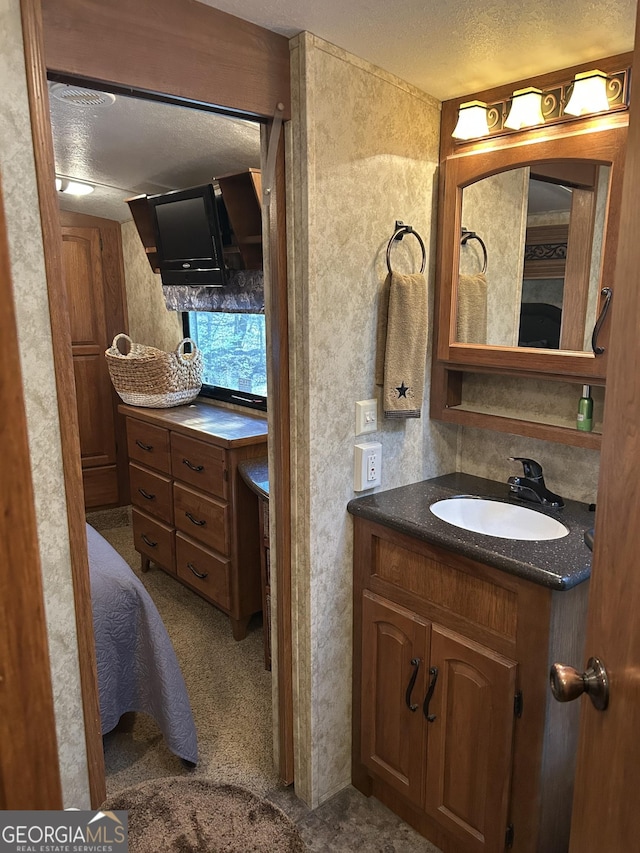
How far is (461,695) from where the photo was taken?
5.32 ft

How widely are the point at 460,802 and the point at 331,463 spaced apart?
963 mm

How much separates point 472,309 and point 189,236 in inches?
63.0

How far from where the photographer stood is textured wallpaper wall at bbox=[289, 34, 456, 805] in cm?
161

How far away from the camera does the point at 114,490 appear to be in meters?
4.16

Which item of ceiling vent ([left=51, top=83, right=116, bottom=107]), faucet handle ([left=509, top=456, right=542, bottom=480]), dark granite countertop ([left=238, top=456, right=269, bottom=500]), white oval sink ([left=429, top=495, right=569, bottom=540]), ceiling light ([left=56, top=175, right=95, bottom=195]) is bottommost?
dark granite countertop ([left=238, top=456, right=269, bottom=500])

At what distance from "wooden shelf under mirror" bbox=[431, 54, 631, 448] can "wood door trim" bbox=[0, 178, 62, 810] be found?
4.86 feet

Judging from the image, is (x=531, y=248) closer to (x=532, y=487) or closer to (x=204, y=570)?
(x=532, y=487)

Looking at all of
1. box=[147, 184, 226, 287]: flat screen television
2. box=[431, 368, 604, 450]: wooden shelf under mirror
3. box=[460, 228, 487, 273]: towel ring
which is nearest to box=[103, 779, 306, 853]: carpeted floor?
box=[431, 368, 604, 450]: wooden shelf under mirror

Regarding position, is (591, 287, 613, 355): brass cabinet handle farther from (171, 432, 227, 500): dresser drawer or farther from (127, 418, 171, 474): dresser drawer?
(127, 418, 171, 474): dresser drawer

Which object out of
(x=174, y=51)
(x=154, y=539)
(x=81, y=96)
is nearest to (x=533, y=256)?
(x=174, y=51)

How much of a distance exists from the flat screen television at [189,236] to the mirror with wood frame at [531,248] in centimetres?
127

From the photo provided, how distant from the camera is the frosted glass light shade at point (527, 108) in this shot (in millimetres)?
1645

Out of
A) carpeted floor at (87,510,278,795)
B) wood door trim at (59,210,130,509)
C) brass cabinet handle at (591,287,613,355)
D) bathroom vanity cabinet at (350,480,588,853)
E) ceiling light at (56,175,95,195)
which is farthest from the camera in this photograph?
wood door trim at (59,210,130,509)

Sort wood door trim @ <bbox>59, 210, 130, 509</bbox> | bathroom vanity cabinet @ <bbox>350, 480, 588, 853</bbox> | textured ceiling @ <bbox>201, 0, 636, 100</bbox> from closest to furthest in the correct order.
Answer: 1. textured ceiling @ <bbox>201, 0, 636, 100</bbox>
2. bathroom vanity cabinet @ <bbox>350, 480, 588, 853</bbox>
3. wood door trim @ <bbox>59, 210, 130, 509</bbox>
